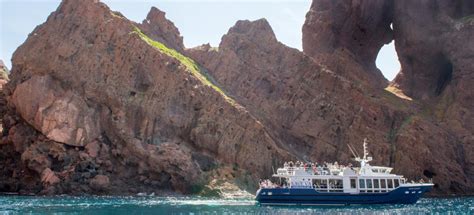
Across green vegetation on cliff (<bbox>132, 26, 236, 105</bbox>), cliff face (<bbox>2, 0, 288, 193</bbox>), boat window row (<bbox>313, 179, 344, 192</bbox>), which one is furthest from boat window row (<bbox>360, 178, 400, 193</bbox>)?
green vegetation on cliff (<bbox>132, 26, 236, 105</bbox>)

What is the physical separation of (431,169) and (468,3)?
39688 mm

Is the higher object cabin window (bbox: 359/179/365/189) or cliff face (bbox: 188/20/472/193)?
cliff face (bbox: 188/20/472/193)

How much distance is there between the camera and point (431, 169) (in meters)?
91.3

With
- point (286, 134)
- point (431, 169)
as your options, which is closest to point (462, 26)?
point (431, 169)

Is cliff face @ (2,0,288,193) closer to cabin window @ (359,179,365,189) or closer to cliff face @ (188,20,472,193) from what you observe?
cliff face @ (188,20,472,193)

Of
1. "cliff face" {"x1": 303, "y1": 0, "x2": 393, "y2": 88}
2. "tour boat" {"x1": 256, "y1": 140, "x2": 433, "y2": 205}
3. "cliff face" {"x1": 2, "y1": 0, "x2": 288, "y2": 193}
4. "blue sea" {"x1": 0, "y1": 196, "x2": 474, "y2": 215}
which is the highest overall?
"cliff face" {"x1": 303, "y1": 0, "x2": 393, "y2": 88}

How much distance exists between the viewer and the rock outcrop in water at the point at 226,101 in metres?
82.2

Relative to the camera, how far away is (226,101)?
9269 cm

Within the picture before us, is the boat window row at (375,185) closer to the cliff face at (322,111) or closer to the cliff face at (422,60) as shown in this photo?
the cliff face at (322,111)

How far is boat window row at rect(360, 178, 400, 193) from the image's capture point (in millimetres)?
62094

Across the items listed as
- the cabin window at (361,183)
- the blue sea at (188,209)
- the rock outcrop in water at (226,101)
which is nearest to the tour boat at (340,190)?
the cabin window at (361,183)

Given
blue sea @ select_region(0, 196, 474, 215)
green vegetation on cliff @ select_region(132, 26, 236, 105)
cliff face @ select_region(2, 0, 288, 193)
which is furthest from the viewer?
green vegetation on cliff @ select_region(132, 26, 236, 105)

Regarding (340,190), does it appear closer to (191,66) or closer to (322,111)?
(322,111)

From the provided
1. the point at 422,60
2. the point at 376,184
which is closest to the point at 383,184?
the point at 376,184
